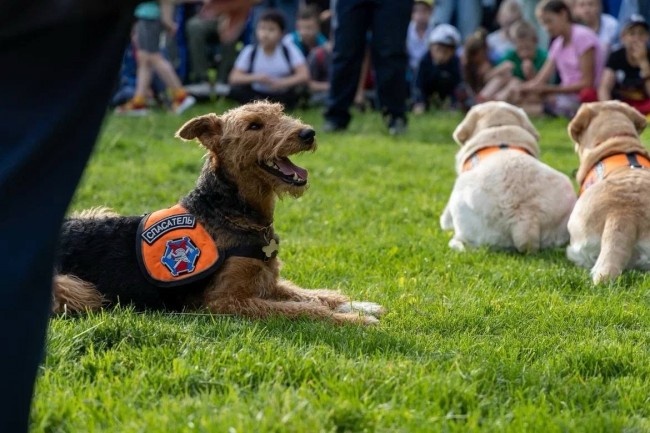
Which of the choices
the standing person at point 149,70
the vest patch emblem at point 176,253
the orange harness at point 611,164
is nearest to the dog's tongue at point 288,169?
the vest patch emblem at point 176,253

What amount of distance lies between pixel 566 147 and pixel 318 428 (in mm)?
9108

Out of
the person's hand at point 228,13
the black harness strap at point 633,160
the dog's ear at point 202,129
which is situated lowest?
the black harness strap at point 633,160

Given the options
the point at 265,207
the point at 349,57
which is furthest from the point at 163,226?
the point at 349,57

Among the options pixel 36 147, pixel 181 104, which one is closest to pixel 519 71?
pixel 181 104

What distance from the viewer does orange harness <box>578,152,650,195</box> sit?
670cm

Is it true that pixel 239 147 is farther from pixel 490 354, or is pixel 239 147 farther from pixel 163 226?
pixel 490 354

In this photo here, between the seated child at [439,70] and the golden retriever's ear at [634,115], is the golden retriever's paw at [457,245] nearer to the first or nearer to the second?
the golden retriever's ear at [634,115]

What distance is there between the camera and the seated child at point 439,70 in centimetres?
1588

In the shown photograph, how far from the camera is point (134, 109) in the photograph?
51.0 ft

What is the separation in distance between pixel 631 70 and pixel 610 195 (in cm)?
801

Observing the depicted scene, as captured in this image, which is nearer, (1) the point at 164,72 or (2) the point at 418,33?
(1) the point at 164,72

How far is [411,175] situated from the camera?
9.95m

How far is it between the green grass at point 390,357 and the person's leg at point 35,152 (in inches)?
25.5

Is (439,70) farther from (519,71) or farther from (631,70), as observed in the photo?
(631,70)
